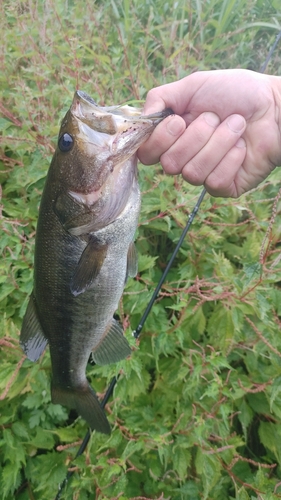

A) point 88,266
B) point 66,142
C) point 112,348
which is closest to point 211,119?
point 66,142

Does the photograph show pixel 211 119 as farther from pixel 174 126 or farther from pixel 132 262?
pixel 132 262

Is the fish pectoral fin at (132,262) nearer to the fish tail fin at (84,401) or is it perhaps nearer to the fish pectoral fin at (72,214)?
the fish pectoral fin at (72,214)

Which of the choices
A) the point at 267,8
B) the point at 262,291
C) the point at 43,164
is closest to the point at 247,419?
the point at 262,291

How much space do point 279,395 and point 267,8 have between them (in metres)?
4.22

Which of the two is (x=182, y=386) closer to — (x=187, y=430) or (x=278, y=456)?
(x=187, y=430)

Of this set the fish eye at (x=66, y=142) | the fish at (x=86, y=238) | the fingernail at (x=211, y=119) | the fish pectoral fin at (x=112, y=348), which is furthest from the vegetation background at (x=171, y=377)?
the fish eye at (x=66, y=142)

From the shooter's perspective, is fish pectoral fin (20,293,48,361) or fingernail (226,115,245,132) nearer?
fingernail (226,115,245,132)

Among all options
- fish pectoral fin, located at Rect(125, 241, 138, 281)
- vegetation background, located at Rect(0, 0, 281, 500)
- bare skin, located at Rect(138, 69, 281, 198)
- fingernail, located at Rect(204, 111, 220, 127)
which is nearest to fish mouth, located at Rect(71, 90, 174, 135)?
bare skin, located at Rect(138, 69, 281, 198)

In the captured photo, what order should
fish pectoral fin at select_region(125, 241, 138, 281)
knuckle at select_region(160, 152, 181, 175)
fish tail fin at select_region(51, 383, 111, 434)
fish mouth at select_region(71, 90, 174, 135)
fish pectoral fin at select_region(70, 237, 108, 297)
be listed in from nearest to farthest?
fish mouth at select_region(71, 90, 174, 135), fish pectoral fin at select_region(70, 237, 108, 297), knuckle at select_region(160, 152, 181, 175), fish pectoral fin at select_region(125, 241, 138, 281), fish tail fin at select_region(51, 383, 111, 434)

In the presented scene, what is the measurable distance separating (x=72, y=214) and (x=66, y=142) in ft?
0.82

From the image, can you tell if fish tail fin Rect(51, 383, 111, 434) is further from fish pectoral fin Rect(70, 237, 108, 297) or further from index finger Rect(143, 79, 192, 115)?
index finger Rect(143, 79, 192, 115)

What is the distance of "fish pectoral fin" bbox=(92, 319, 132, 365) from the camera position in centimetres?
157

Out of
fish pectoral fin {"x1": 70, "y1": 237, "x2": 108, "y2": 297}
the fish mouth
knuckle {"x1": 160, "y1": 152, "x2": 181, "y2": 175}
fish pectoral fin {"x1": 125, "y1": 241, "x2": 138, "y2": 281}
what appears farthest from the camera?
fish pectoral fin {"x1": 125, "y1": 241, "x2": 138, "y2": 281}

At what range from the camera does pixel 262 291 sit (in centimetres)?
181
